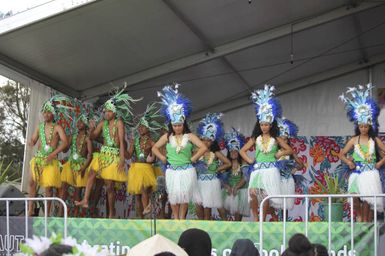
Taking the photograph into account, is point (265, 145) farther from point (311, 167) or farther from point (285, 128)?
point (311, 167)

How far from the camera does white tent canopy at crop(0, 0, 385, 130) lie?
28.3 ft

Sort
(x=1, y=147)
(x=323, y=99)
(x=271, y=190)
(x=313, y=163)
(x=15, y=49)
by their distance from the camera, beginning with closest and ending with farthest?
(x=271, y=190) < (x=15, y=49) < (x=313, y=163) < (x=323, y=99) < (x=1, y=147)

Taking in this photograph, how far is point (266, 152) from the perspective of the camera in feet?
25.3

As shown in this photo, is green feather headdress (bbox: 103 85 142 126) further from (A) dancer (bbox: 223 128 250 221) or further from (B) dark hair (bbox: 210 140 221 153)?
(A) dancer (bbox: 223 128 250 221)

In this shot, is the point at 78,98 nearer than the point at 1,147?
Yes

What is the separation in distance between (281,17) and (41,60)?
11.3 ft

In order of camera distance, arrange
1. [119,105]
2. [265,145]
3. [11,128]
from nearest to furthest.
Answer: [265,145] → [119,105] → [11,128]

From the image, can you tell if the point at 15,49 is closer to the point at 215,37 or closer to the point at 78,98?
the point at 78,98

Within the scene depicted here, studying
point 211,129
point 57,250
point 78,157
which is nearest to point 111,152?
point 78,157

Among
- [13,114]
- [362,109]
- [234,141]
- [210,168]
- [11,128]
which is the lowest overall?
[210,168]

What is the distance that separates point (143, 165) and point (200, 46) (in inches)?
88.1

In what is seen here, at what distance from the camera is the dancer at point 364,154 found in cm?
744

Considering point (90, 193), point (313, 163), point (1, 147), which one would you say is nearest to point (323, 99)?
point (313, 163)

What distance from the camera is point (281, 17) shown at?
31.9 ft
